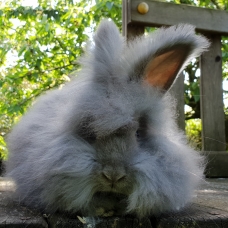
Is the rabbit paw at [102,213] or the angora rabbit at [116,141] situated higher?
the angora rabbit at [116,141]

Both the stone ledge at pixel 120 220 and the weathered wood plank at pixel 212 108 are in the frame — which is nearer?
the stone ledge at pixel 120 220

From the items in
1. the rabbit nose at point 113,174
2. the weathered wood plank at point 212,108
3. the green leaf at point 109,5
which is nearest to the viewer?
the rabbit nose at point 113,174

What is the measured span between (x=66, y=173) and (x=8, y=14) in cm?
513

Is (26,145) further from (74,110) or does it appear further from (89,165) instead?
(89,165)

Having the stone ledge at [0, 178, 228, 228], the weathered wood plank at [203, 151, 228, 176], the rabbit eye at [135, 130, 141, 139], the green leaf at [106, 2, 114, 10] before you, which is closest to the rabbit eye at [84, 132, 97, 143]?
the rabbit eye at [135, 130, 141, 139]

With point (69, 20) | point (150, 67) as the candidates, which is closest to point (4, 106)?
point (69, 20)

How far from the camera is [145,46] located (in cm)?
Answer: 160

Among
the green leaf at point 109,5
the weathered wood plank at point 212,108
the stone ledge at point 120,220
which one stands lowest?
the stone ledge at point 120,220

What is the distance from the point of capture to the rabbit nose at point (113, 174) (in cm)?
135

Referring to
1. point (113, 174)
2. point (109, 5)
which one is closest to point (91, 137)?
point (113, 174)

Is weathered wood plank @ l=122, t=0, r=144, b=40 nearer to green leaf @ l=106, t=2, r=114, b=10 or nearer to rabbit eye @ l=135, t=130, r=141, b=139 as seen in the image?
green leaf @ l=106, t=2, r=114, b=10

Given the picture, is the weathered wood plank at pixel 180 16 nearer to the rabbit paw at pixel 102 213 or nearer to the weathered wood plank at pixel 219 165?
the weathered wood plank at pixel 219 165

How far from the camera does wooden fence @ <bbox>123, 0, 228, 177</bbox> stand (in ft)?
11.0

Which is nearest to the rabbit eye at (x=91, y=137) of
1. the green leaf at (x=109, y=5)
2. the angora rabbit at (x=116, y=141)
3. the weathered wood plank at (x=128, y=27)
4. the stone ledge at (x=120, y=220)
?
the angora rabbit at (x=116, y=141)
